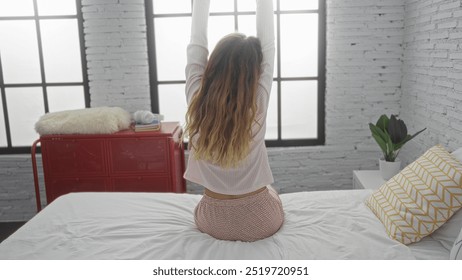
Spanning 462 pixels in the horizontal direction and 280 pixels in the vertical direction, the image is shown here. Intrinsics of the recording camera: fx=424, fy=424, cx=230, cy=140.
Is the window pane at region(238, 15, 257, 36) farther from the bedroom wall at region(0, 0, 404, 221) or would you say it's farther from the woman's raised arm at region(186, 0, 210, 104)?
the woman's raised arm at region(186, 0, 210, 104)

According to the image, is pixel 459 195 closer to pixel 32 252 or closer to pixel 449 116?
pixel 449 116

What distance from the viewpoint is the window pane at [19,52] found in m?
3.71

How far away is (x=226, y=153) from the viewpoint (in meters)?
1.79

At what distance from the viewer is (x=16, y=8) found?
368cm

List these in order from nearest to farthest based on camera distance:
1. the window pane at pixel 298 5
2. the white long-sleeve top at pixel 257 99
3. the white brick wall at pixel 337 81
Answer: the white long-sleeve top at pixel 257 99 < the white brick wall at pixel 337 81 < the window pane at pixel 298 5

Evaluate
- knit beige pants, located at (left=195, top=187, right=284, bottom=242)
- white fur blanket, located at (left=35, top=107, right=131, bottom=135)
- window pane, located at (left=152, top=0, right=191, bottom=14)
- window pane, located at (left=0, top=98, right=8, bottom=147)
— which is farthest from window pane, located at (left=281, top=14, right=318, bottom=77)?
window pane, located at (left=0, top=98, right=8, bottom=147)

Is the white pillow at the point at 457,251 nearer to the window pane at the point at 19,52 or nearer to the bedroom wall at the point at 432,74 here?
the bedroom wall at the point at 432,74

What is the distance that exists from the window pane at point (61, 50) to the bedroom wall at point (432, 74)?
2.79 metres

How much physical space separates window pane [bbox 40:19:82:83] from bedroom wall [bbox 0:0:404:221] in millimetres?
232

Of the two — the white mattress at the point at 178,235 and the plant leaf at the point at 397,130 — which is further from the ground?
the plant leaf at the point at 397,130

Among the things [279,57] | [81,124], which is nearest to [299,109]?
[279,57]

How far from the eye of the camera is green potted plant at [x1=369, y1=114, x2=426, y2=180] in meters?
2.90

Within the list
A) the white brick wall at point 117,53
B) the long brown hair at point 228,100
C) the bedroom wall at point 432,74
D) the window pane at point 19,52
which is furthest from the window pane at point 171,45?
the long brown hair at point 228,100
